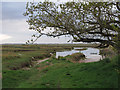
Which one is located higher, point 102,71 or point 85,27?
point 85,27

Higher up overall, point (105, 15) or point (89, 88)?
point (105, 15)

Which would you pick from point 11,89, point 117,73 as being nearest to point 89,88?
point 117,73

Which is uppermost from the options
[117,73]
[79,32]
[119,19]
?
[119,19]

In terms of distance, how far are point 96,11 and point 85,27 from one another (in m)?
2.15

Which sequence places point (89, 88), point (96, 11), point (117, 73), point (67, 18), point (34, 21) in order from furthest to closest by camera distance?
1. point (34, 21)
2. point (67, 18)
3. point (96, 11)
4. point (117, 73)
5. point (89, 88)

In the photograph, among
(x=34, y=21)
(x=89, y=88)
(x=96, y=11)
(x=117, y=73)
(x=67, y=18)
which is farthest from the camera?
(x=34, y=21)

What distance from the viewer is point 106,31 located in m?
16.5

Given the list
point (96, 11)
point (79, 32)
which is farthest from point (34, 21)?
point (96, 11)

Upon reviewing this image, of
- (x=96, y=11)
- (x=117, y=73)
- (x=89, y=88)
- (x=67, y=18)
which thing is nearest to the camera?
(x=89, y=88)

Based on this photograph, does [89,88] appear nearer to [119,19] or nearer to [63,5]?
[119,19]

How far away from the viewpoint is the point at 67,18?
1627cm

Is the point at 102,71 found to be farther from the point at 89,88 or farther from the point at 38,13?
the point at 38,13

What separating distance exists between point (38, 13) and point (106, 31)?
7842mm

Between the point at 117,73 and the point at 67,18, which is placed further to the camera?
the point at 67,18
